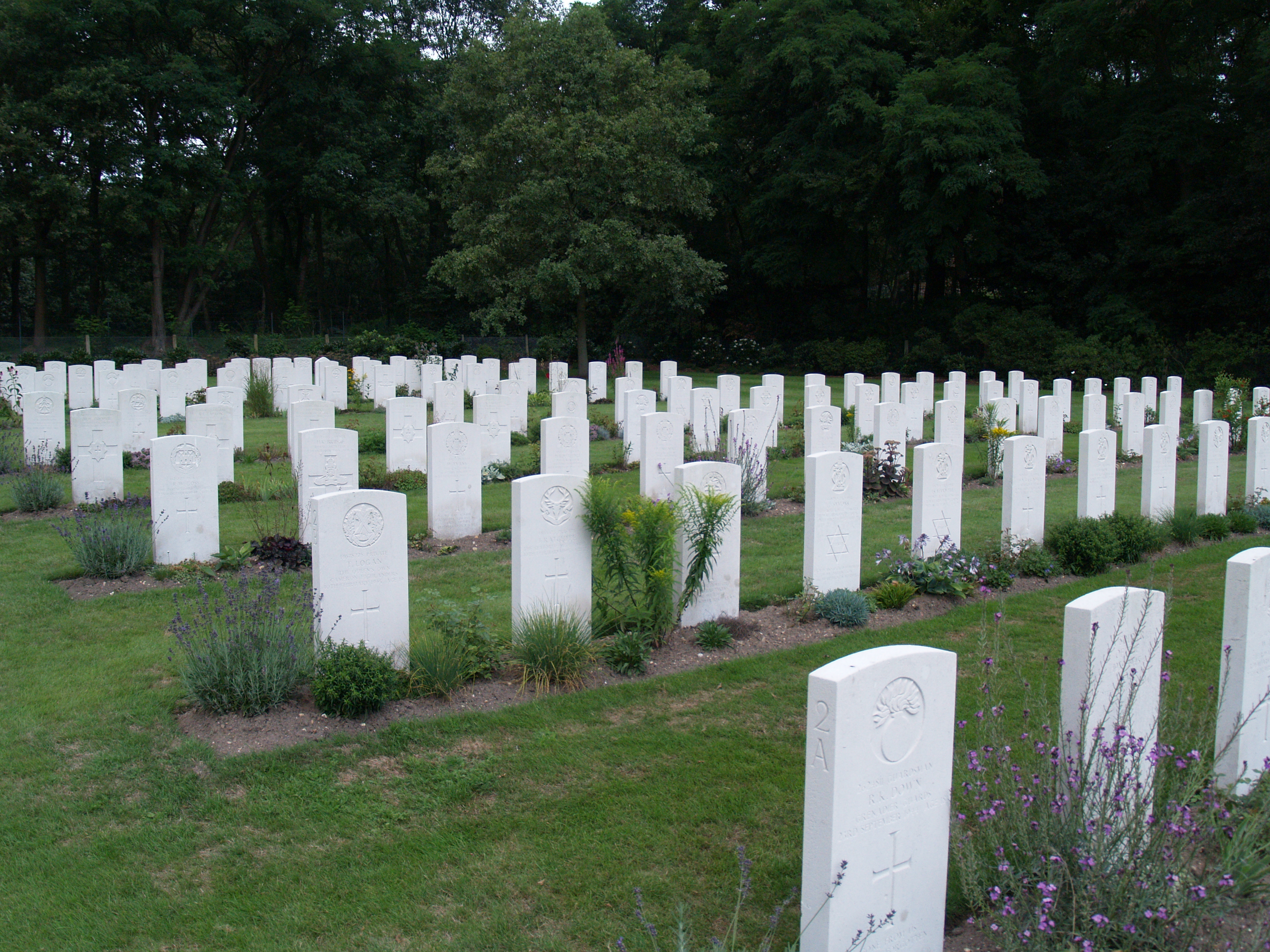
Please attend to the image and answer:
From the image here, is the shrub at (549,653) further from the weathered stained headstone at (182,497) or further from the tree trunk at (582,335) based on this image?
the tree trunk at (582,335)

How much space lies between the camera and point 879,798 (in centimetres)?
365

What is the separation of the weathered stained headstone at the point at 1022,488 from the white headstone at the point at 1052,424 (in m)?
6.06

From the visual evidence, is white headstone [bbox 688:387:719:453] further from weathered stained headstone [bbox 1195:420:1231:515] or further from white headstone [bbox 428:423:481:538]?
weathered stained headstone [bbox 1195:420:1231:515]

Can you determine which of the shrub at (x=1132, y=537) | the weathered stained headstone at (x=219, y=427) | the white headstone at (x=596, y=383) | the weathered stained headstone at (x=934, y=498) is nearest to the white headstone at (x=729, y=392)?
the white headstone at (x=596, y=383)

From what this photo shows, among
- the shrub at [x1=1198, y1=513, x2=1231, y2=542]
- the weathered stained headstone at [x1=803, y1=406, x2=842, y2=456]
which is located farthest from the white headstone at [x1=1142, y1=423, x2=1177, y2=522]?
the weathered stained headstone at [x1=803, y1=406, x2=842, y2=456]

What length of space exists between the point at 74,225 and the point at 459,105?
13484mm

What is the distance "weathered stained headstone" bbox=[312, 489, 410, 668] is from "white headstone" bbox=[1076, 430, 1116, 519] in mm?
6735

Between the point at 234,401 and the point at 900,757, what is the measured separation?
1459cm

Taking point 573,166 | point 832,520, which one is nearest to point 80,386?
point 573,166

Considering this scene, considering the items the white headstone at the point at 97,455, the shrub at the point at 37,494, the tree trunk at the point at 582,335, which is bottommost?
the shrub at the point at 37,494

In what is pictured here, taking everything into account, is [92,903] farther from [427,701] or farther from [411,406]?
[411,406]

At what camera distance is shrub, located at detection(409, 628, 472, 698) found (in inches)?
246

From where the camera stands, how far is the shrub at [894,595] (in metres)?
8.16

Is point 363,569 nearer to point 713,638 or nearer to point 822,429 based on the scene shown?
point 713,638
